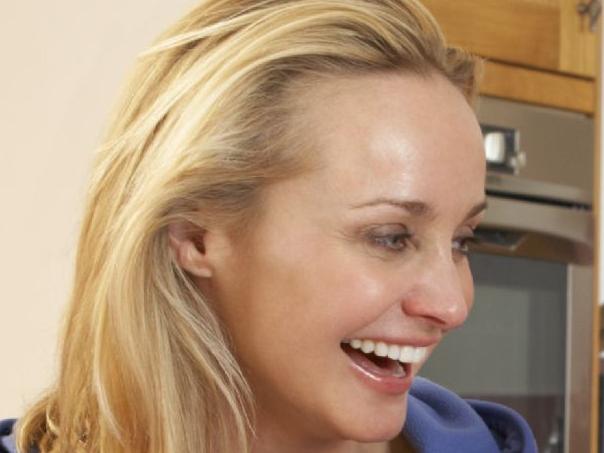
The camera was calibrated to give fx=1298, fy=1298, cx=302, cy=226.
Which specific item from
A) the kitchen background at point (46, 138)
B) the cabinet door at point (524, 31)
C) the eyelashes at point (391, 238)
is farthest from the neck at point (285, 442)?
the cabinet door at point (524, 31)

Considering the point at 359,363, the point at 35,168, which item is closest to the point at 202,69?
the point at 359,363

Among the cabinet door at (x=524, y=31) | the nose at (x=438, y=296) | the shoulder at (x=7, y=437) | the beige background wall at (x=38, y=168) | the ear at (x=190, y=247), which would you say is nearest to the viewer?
the nose at (x=438, y=296)

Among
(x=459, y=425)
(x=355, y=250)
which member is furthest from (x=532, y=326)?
(x=355, y=250)

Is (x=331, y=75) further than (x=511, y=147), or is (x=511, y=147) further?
(x=511, y=147)

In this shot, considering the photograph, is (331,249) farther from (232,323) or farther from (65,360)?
(65,360)

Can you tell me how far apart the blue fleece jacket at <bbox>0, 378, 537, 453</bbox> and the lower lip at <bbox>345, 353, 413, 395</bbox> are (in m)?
0.21

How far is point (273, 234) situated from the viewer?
47.8 inches

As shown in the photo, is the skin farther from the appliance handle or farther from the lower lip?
the appliance handle

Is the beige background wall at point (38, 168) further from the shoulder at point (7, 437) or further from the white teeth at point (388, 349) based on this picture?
the white teeth at point (388, 349)

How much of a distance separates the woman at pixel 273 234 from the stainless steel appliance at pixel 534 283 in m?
0.93

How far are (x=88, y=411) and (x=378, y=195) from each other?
1.33ft

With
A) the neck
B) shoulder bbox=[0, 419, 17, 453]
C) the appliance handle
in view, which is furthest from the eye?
the appliance handle

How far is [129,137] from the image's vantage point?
1313mm

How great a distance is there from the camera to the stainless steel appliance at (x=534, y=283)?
2.29m
